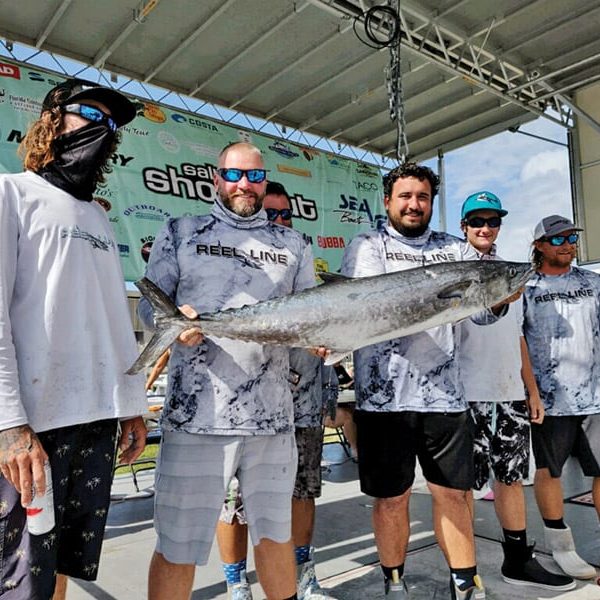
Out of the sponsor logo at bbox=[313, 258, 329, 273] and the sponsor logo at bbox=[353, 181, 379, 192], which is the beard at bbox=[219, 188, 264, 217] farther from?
the sponsor logo at bbox=[353, 181, 379, 192]

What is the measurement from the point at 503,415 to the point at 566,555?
901 mm

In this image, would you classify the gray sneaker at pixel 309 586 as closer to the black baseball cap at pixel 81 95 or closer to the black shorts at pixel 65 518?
the black shorts at pixel 65 518

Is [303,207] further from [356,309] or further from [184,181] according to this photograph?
[356,309]

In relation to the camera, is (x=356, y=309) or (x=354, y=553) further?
(x=354, y=553)

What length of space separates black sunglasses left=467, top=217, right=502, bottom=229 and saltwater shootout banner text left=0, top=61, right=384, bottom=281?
4.05m

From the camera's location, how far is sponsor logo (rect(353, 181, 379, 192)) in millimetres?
8820

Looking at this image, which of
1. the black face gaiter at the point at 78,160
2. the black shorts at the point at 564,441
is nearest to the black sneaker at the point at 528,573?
the black shorts at the point at 564,441

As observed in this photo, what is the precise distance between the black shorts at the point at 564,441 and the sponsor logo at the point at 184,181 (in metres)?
4.67

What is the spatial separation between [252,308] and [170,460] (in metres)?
0.70

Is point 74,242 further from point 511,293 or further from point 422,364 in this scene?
point 511,293

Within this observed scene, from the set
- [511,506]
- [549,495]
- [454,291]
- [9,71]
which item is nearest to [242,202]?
[454,291]

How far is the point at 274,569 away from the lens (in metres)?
2.28

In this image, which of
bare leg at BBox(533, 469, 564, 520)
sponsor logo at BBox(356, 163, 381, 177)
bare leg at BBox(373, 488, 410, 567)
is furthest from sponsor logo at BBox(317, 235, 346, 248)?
bare leg at BBox(373, 488, 410, 567)

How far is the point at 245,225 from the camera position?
2535 millimetres
